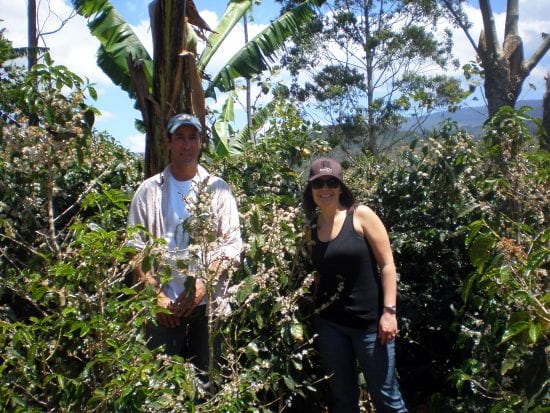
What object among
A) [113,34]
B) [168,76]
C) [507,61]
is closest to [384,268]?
[168,76]

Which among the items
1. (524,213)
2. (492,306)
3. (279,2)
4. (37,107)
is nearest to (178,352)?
(37,107)

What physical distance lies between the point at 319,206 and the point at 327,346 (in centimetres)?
72

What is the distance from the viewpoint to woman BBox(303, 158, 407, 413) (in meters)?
2.90

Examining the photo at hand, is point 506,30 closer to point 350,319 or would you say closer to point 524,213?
point 524,213

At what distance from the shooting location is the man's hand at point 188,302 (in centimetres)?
279

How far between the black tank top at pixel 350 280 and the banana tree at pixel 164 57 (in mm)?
1609

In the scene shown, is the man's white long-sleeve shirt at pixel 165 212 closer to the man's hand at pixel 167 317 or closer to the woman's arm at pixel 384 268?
the man's hand at pixel 167 317

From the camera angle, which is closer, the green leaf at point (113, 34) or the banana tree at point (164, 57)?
the banana tree at point (164, 57)

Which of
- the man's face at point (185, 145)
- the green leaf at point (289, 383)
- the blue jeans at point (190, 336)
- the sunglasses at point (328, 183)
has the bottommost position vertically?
the green leaf at point (289, 383)

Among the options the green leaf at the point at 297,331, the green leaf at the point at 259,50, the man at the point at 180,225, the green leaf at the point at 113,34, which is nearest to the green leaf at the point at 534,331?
the green leaf at the point at 297,331

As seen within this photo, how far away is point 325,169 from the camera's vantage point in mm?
2996

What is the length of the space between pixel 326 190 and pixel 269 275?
1.71 ft

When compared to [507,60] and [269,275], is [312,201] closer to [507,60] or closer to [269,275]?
[269,275]

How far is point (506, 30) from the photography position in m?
9.33
